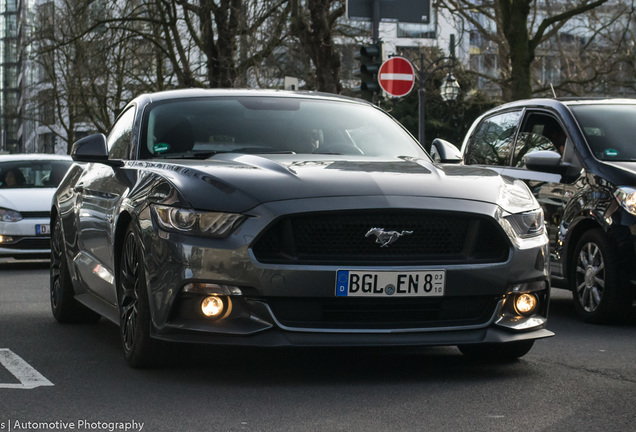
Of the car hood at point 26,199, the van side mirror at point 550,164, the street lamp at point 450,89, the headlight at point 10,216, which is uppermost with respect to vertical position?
the van side mirror at point 550,164

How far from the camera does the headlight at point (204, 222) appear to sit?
5.77m

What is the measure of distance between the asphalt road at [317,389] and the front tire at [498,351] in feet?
0.21

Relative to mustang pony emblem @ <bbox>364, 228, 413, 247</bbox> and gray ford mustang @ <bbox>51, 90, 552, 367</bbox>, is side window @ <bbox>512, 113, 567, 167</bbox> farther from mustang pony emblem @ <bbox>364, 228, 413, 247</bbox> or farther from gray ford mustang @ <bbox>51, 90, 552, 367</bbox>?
mustang pony emblem @ <bbox>364, 228, 413, 247</bbox>

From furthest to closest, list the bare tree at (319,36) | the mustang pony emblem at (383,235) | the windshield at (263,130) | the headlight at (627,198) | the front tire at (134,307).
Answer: the bare tree at (319,36) < the headlight at (627,198) < the windshield at (263,130) < the front tire at (134,307) < the mustang pony emblem at (383,235)

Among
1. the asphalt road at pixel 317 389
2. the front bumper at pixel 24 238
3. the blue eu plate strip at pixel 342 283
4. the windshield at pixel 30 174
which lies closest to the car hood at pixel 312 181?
the blue eu plate strip at pixel 342 283

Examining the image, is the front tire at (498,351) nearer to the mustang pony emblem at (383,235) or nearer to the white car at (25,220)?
the mustang pony emblem at (383,235)

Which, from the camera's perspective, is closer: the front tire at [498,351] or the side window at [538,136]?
the front tire at [498,351]

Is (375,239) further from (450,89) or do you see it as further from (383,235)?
(450,89)

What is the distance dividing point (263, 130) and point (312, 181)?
1434 millimetres

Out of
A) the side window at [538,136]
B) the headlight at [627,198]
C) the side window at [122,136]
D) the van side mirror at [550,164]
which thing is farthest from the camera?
the side window at [538,136]

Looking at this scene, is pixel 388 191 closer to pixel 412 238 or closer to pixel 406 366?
pixel 412 238

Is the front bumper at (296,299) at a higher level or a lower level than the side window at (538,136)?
lower

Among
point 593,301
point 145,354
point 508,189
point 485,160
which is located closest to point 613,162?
point 593,301

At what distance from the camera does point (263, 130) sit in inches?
290
